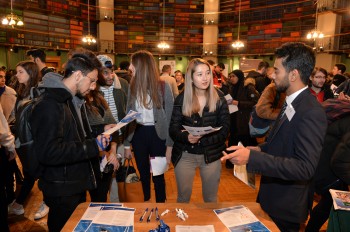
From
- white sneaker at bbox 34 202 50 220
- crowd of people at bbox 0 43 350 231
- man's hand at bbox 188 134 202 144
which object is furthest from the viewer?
white sneaker at bbox 34 202 50 220

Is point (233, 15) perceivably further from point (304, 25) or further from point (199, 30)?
point (304, 25)

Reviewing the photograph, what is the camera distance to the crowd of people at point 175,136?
1389mm

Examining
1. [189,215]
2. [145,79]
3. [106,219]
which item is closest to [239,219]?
[189,215]

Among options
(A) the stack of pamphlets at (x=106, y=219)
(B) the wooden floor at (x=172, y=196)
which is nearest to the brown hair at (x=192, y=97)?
(A) the stack of pamphlets at (x=106, y=219)

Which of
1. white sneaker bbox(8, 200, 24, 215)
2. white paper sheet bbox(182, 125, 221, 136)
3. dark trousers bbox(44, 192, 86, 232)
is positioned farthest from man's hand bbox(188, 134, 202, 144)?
white sneaker bbox(8, 200, 24, 215)

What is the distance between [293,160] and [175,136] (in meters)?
1.13

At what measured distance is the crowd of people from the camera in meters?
1.39

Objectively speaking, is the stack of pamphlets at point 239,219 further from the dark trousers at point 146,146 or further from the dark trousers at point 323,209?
the dark trousers at point 146,146

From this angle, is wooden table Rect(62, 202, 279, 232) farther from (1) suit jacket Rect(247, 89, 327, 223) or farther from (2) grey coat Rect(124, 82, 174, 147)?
(2) grey coat Rect(124, 82, 174, 147)

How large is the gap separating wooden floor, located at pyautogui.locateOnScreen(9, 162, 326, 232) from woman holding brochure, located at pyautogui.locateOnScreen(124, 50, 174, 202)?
2.76 ft

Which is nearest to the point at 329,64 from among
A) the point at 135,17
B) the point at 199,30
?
the point at 199,30

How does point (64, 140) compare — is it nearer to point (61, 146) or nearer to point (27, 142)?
point (61, 146)

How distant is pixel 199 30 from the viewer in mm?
15789

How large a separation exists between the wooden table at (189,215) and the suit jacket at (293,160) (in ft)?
0.35
